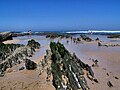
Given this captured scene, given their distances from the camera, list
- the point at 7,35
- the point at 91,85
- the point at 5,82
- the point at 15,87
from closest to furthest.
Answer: the point at 15,87, the point at 5,82, the point at 91,85, the point at 7,35

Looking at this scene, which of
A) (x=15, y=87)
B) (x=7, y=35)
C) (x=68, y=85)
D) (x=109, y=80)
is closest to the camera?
(x=68, y=85)

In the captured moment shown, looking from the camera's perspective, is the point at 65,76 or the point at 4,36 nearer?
the point at 65,76

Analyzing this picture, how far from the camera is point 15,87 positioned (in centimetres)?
1079

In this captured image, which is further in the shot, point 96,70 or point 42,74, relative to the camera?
point 96,70

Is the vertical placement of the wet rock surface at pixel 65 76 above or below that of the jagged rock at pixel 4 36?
above

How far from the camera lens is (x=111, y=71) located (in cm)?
1669

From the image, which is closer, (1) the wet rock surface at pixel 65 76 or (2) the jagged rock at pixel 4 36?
(1) the wet rock surface at pixel 65 76

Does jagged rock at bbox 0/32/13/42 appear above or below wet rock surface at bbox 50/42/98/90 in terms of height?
below

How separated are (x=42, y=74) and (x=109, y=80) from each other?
3.93 metres

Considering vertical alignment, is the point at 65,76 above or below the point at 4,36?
above

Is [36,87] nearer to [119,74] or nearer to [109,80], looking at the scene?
[109,80]

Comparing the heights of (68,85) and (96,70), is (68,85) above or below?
above

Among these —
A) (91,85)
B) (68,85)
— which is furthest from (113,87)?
(68,85)

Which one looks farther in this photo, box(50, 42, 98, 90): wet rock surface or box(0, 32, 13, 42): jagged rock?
box(0, 32, 13, 42): jagged rock
